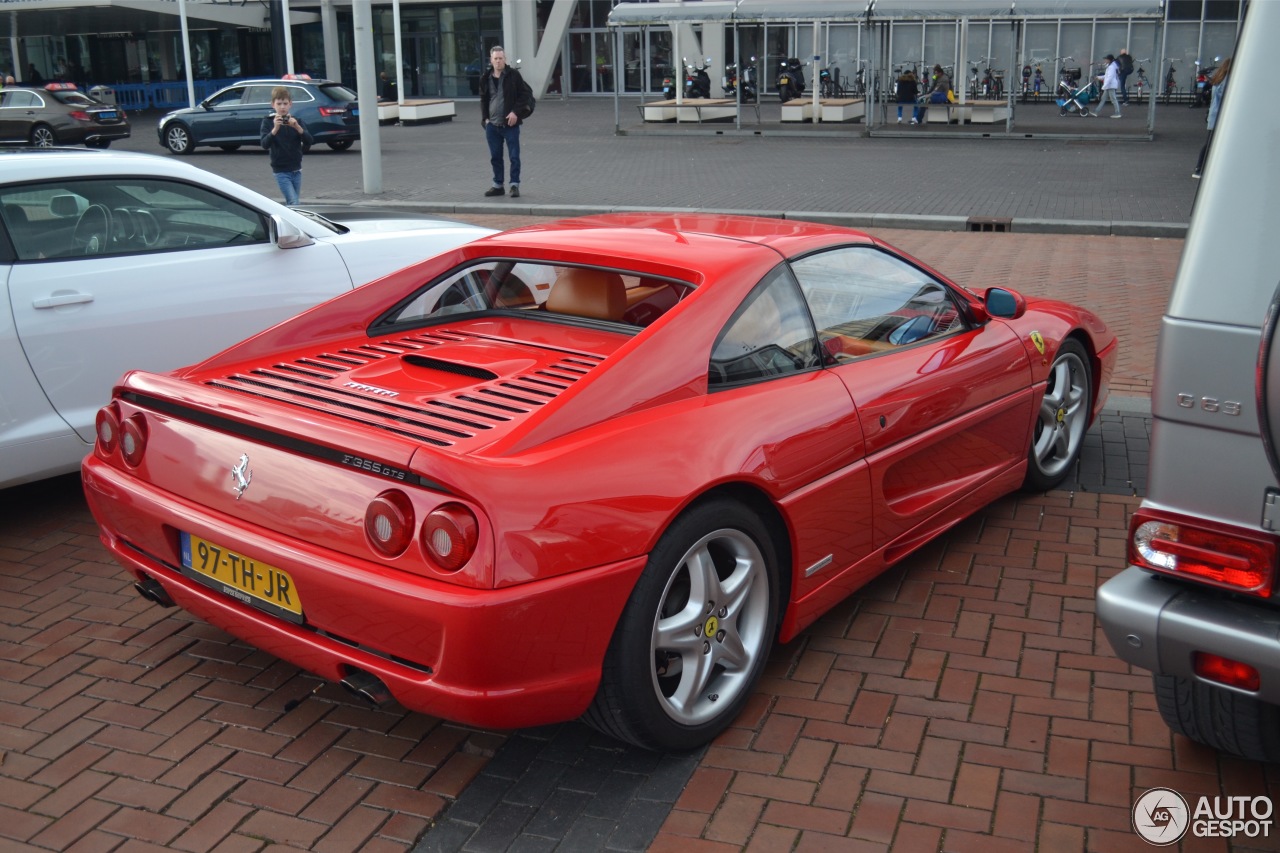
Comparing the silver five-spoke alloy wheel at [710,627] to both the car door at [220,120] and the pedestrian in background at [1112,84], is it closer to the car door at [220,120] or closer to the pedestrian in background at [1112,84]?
the car door at [220,120]

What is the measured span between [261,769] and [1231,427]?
8.72 feet

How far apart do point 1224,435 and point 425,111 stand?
31.0 metres

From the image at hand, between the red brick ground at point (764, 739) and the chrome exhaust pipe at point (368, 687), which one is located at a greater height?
the chrome exhaust pipe at point (368, 687)

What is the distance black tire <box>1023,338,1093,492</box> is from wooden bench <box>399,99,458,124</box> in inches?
1107

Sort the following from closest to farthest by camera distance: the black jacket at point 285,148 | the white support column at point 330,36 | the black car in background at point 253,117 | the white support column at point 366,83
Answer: the black jacket at point 285,148
the white support column at point 366,83
the black car in background at point 253,117
the white support column at point 330,36

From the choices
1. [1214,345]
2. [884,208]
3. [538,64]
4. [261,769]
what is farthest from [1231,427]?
[538,64]

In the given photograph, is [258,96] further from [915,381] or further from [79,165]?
[915,381]

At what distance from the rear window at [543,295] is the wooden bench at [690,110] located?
80.8ft

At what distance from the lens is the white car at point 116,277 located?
489cm

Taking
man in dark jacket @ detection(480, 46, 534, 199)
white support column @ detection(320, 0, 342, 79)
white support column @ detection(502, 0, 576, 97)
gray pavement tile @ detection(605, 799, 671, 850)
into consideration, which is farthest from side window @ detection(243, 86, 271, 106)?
gray pavement tile @ detection(605, 799, 671, 850)

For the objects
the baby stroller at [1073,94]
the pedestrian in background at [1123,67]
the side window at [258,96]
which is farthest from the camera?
the pedestrian in background at [1123,67]

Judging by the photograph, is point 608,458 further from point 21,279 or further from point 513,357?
point 21,279

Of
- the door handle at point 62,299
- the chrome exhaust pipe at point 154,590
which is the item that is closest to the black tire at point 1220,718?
the chrome exhaust pipe at point 154,590

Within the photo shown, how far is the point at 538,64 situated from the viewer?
133ft
